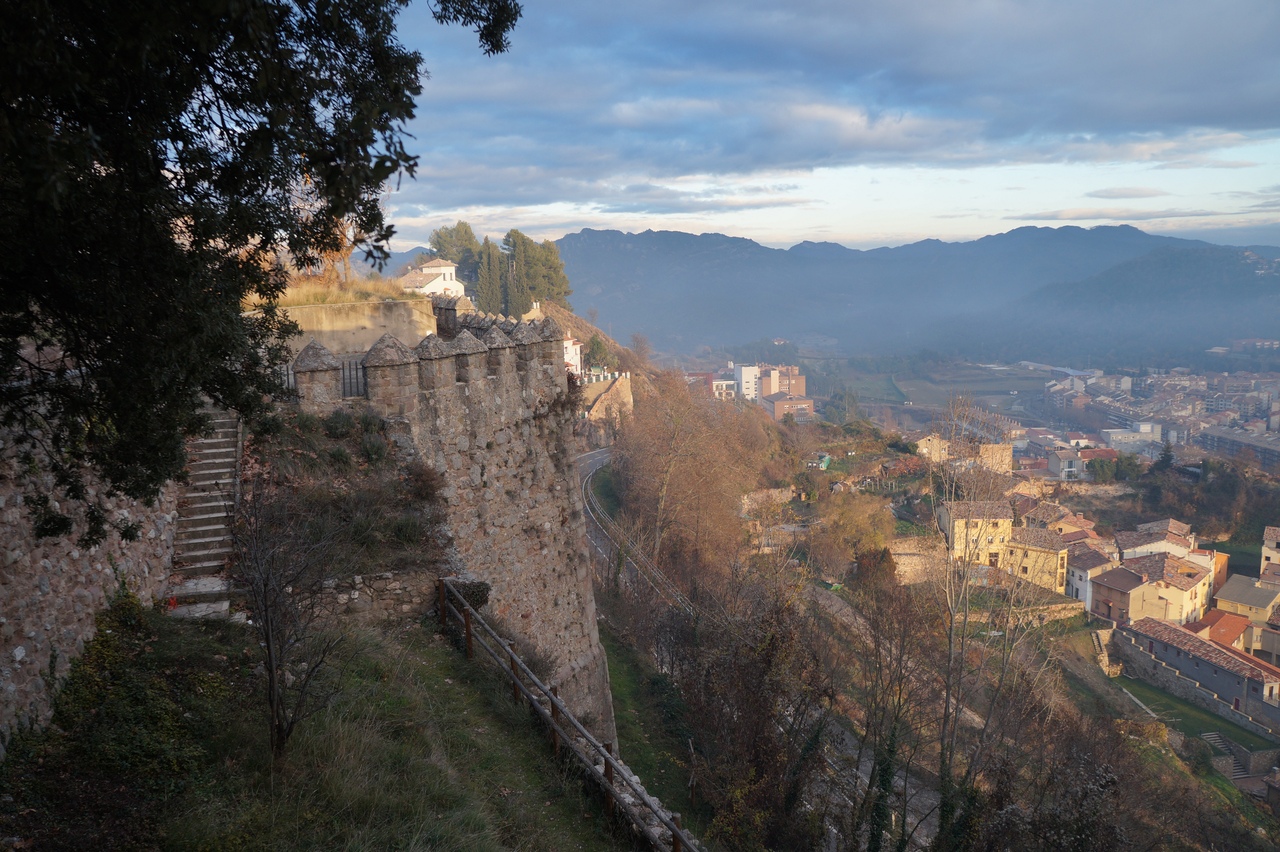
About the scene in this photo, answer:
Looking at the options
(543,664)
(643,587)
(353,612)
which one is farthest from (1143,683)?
(353,612)

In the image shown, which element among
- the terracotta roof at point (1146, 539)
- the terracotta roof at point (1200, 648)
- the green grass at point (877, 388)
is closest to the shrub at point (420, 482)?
the terracotta roof at point (1200, 648)

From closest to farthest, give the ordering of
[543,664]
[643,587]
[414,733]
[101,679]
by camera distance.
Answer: [101,679] → [414,733] → [543,664] → [643,587]

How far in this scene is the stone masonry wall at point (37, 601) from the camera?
17.8 ft

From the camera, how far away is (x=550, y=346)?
13.1 m

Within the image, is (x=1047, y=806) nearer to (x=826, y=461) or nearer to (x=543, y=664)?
(x=543, y=664)

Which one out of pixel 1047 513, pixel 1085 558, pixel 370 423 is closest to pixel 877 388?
pixel 1047 513

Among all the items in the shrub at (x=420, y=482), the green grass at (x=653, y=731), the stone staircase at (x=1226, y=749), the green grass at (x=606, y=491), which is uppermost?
the shrub at (x=420, y=482)

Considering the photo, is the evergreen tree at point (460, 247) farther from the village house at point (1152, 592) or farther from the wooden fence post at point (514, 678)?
the wooden fence post at point (514, 678)

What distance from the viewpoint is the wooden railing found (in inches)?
274

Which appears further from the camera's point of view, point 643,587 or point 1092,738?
point 643,587

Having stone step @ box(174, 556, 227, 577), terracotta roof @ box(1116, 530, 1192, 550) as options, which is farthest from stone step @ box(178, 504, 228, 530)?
terracotta roof @ box(1116, 530, 1192, 550)

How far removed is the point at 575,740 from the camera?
27.2ft

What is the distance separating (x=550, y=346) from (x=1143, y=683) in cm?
4492

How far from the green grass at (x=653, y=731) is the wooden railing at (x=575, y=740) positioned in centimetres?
557
